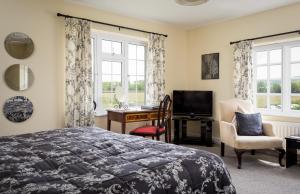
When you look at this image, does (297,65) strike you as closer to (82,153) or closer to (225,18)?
(225,18)

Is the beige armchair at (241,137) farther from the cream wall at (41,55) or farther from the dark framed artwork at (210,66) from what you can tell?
the cream wall at (41,55)

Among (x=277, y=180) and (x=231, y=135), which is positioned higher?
(x=231, y=135)

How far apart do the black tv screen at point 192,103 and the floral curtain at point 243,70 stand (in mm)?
642

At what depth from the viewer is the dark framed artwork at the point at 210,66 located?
5098 mm

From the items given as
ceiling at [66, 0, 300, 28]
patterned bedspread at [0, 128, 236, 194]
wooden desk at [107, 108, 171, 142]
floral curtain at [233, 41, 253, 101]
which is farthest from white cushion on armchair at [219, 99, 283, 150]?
patterned bedspread at [0, 128, 236, 194]

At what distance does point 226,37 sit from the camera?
193 inches

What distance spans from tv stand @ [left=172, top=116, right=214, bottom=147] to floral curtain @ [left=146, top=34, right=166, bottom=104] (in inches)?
27.4

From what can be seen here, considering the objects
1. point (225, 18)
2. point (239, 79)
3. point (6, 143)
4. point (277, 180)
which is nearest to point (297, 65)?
point (239, 79)

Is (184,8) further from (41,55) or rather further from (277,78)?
(41,55)

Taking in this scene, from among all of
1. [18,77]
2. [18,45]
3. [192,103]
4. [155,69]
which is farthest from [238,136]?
[18,45]

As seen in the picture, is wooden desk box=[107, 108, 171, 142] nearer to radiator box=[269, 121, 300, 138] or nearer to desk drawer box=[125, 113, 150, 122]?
desk drawer box=[125, 113, 150, 122]

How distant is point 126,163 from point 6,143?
1245 mm

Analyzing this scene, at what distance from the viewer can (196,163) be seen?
168 cm

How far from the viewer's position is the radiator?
3857 millimetres
